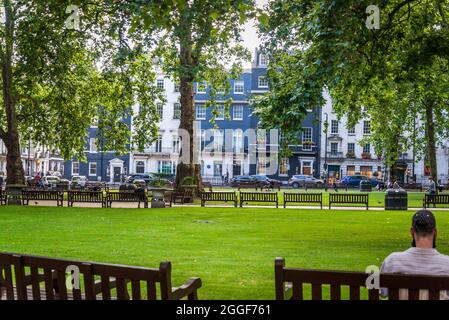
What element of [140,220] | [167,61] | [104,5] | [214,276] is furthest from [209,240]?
[167,61]

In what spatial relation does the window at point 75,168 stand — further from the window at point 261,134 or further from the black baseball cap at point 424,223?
the black baseball cap at point 424,223

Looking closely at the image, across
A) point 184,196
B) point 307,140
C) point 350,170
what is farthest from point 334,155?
point 184,196

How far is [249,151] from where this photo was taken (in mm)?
71375

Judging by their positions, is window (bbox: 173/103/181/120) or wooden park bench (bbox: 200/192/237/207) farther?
window (bbox: 173/103/181/120)

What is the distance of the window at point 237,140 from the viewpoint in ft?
233

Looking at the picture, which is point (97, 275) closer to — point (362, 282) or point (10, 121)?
point (362, 282)

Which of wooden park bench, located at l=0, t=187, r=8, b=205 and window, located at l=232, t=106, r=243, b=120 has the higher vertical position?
window, located at l=232, t=106, r=243, b=120

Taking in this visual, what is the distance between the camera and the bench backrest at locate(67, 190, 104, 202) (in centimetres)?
2573

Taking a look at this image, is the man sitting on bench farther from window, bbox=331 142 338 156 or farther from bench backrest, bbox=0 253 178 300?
window, bbox=331 142 338 156

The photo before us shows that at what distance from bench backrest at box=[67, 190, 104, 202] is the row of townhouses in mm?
42766

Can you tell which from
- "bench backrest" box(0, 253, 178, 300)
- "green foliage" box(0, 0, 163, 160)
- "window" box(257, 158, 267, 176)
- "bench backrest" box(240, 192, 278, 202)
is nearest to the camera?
"bench backrest" box(0, 253, 178, 300)

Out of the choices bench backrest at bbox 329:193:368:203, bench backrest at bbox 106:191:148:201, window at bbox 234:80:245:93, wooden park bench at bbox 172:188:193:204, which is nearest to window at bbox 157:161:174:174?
window at bbox 234:80:245:93

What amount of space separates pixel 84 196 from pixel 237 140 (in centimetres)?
4591

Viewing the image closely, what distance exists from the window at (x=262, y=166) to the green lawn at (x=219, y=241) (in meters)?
50.0
